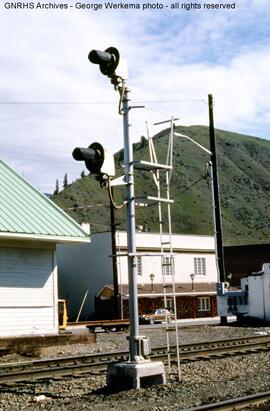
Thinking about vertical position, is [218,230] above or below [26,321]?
above

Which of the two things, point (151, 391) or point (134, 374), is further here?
point (134, 374)

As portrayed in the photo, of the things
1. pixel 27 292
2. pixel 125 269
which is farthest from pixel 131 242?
pixel 125 269

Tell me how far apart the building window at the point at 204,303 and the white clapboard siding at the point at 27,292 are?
3129cm

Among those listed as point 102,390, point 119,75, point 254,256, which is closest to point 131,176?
point 119,75

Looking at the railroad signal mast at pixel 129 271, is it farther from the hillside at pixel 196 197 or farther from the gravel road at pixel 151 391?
the hillside at pixel 196 197

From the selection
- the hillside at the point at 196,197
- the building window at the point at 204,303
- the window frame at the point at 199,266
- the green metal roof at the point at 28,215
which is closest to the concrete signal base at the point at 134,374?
the green metal roof at the point at 28,215

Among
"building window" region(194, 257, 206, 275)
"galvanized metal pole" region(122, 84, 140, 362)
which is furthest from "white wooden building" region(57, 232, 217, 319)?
"galvanized metal pole" region(122, 84, 140, 362)

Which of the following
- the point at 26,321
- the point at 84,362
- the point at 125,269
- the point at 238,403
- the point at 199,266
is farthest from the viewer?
the point at 199,266

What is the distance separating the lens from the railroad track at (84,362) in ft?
43.0

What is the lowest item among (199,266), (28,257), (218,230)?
(28,257)

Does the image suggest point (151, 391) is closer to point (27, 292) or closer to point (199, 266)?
point (27, 292)

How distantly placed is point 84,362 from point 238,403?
7.04 m

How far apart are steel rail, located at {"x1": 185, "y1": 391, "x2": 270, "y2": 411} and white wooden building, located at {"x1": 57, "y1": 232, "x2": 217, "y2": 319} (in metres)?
36.9

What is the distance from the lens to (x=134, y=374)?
10.5 meters
